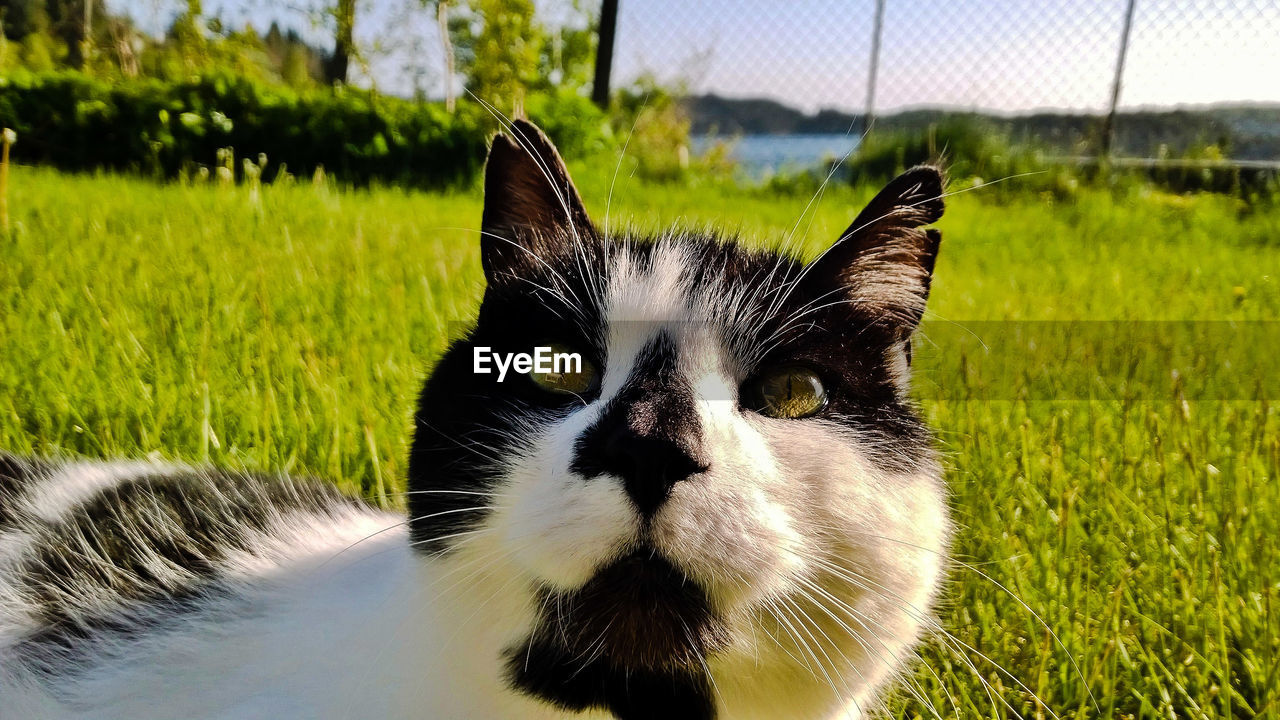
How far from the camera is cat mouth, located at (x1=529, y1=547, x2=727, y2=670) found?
860 millimetres

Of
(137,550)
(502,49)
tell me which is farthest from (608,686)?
(502,49)

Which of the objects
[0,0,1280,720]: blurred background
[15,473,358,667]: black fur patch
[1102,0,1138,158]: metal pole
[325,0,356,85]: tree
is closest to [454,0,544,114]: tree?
[0,0,1280,720]: blurred background

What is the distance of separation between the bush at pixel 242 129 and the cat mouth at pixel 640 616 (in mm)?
7112

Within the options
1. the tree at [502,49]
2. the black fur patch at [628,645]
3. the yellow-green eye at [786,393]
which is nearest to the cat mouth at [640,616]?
the black fur patch at [628,645]

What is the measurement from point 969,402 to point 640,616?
1707 mm

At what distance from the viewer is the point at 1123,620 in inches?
62.9

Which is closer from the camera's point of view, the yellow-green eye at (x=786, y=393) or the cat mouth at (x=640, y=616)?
the cat mouth at (x=640, y=616)

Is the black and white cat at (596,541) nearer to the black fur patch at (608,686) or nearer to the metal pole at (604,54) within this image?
the black fur patch at (608,686)

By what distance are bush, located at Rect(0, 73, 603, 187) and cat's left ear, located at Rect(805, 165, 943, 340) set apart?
6.77 m

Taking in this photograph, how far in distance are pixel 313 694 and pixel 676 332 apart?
0.70m

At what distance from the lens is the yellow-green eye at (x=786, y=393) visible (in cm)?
106

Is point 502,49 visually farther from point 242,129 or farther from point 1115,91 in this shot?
point 1115,91

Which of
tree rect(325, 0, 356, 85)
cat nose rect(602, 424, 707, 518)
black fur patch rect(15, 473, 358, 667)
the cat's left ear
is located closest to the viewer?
cat nose rect(602, 424, 707, 518)

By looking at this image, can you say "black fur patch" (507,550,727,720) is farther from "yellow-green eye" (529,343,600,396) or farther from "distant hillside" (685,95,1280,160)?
"distant hillside" (685,95,1280,160)
